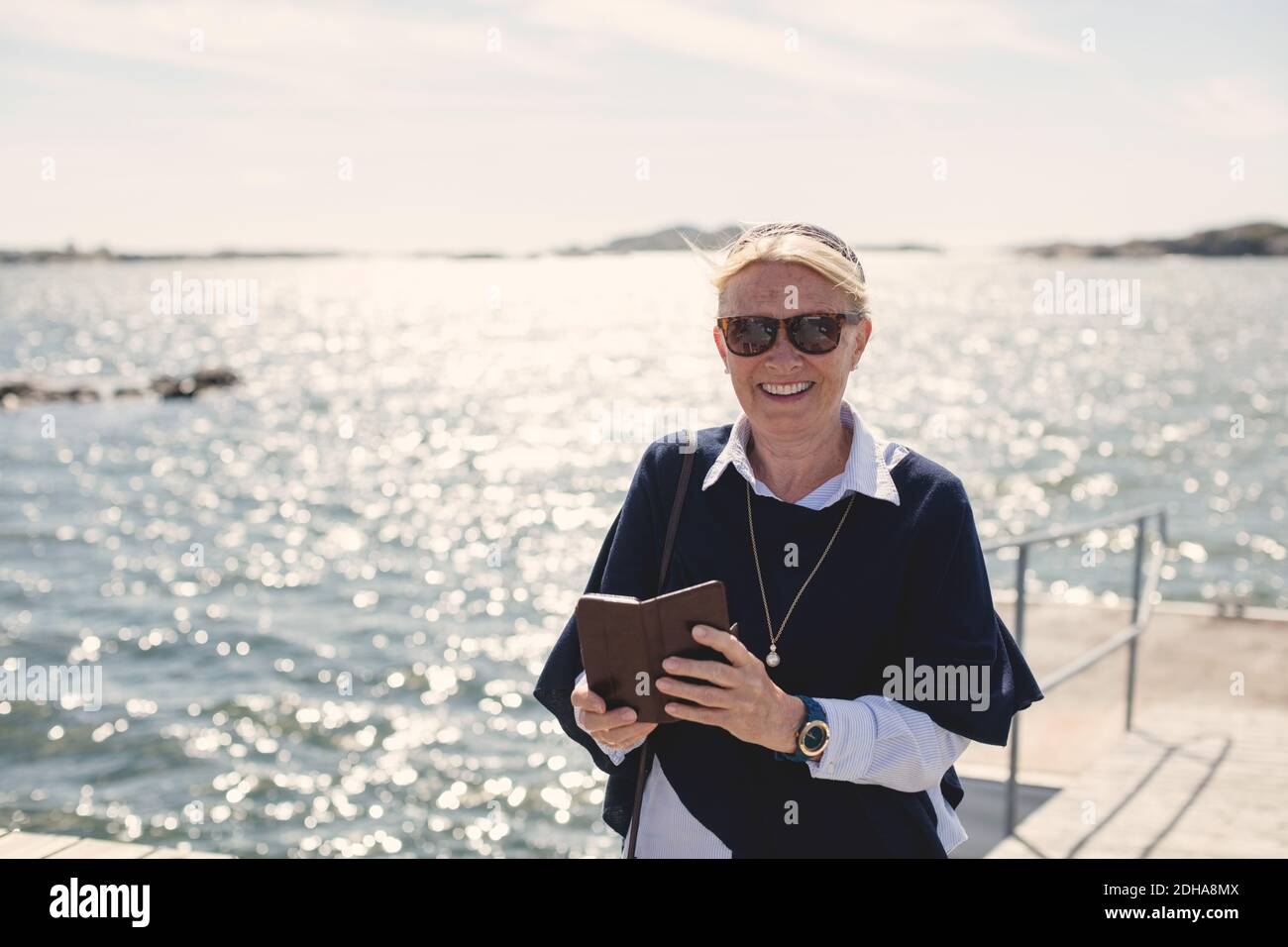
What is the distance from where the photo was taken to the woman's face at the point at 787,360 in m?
2.26

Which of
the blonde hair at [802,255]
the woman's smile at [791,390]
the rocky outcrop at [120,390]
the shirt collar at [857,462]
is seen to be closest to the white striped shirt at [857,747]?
the shirt collar at [857,462]

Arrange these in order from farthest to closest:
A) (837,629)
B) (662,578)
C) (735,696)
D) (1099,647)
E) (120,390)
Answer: (120,390)
(1099,647)
(662,578)
(837,629)
(735,696)

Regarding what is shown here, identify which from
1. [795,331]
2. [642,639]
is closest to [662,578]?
[642,639]

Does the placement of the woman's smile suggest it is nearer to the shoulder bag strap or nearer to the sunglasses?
the sunglasses

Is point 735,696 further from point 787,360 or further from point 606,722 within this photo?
point 787,360

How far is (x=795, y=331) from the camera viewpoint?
2.27 metres

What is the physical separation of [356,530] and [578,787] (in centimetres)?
1421

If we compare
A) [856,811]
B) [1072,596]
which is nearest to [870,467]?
[856,811]

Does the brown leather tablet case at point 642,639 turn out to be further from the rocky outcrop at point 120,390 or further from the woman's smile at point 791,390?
the rocky outcrop at point 120,390

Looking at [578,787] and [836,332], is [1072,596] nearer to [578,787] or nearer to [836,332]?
[578,787]

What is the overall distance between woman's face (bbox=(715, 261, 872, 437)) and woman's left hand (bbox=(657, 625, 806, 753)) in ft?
1.57

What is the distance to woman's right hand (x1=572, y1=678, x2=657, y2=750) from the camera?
2.13 metres

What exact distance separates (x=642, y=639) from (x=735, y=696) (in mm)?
179
